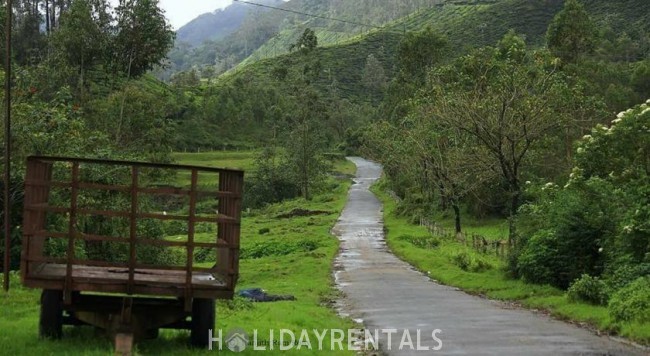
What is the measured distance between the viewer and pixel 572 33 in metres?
64.2

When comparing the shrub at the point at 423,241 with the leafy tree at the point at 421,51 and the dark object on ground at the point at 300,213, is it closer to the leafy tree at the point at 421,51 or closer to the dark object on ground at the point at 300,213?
the dark object on ground at the point at 300,213

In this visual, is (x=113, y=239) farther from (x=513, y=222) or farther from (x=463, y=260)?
(x=463, y=260)

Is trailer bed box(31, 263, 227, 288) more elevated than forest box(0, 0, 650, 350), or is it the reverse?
forest box(0, 0, 650, 350)

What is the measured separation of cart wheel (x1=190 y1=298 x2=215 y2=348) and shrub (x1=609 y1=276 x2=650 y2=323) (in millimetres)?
8720

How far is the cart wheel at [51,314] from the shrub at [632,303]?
35.8 ft

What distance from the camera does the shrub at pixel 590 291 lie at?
57.5ft

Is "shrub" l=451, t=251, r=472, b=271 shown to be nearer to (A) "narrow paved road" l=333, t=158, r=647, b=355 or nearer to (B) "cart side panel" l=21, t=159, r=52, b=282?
(A) "narrow paved road" l=333, t=158, r=647, b=355

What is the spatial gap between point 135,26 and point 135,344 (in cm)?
5804

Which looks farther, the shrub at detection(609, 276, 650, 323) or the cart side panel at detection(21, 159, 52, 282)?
the shrub at detection(609, 276, 650, 323)

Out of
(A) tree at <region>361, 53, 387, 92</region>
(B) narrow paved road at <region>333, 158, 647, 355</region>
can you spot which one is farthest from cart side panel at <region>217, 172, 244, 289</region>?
(A) tree at <region>361, 53, 387, 92</region>

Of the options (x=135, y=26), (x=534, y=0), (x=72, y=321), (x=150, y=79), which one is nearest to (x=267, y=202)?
(x=135, y=26)

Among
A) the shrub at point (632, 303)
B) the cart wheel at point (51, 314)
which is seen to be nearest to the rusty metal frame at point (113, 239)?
the cart wheel at point (51, 314)

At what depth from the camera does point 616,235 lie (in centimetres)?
1944

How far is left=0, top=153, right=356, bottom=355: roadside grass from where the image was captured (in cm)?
1034
